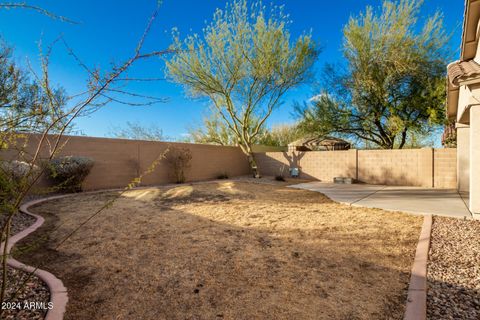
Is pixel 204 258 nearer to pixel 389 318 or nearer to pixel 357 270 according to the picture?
pixel 357 270

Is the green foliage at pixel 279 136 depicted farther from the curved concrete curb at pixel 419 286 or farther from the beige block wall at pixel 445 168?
the curved concrete curb at pixel 419 286

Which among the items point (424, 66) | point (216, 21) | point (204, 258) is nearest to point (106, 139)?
point (216, 21)

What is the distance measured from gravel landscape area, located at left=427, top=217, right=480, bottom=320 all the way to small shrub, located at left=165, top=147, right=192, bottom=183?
8596 millimetres

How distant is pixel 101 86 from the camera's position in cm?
140

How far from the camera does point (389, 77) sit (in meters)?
10.8

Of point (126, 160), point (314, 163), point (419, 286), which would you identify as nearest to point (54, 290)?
point (419, 286)

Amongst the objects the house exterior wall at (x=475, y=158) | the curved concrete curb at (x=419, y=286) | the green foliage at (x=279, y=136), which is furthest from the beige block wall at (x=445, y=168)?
the green foliage at (x=279, y=136)

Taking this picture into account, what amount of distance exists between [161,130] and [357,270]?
60.9 feet

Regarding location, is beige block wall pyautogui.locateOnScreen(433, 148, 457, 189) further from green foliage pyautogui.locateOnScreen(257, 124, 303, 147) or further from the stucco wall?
green foliage pyautogui.locateOnScreen(257, 124, 303, 147)

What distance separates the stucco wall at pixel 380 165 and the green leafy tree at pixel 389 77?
203 cm

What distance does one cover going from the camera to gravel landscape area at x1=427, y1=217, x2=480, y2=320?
5.95ft

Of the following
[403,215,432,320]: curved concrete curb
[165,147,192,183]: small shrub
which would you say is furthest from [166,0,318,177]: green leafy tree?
[403,215,432,320]: curved concrete curb

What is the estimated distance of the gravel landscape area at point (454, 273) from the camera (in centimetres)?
181

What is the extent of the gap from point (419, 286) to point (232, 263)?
1702mm
